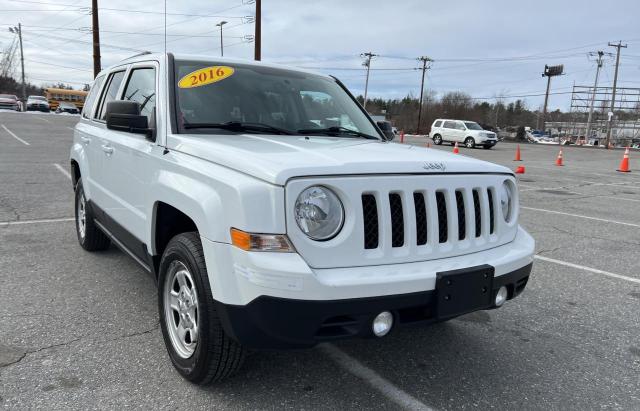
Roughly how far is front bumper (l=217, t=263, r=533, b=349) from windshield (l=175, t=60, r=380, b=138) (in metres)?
1.46

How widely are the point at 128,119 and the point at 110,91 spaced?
1.75 meters

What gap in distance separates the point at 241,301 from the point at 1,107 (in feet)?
179

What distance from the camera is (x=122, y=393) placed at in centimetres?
266

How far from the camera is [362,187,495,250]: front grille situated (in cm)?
243

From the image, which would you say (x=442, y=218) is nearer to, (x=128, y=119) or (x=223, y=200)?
(x=223, y=200)

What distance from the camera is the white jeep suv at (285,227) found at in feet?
7.34

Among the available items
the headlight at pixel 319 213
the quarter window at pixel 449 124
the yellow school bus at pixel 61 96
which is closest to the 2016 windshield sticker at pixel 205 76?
the headlight at pixel 319 213

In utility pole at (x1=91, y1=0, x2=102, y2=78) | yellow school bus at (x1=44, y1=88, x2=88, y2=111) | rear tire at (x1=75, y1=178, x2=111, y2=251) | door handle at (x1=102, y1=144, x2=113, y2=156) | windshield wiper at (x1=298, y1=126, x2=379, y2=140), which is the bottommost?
rear tire at (x1=75, y1=178, x2=111, y2=251)

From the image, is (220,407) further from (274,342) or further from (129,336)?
(129,336)

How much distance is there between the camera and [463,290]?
2.55 m

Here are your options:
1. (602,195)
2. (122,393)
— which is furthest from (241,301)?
(602,195)

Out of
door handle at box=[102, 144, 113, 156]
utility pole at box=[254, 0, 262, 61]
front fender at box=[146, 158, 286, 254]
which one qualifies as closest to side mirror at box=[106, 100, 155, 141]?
front fender at box=[146, 158, 286, 254]

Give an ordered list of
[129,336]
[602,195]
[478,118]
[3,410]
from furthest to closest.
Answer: [478,118] → [602,195] → [129,336] → [3,410]

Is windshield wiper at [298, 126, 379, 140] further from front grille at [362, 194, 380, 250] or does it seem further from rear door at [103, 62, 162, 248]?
front grille at [362, 194, 380, 250]
